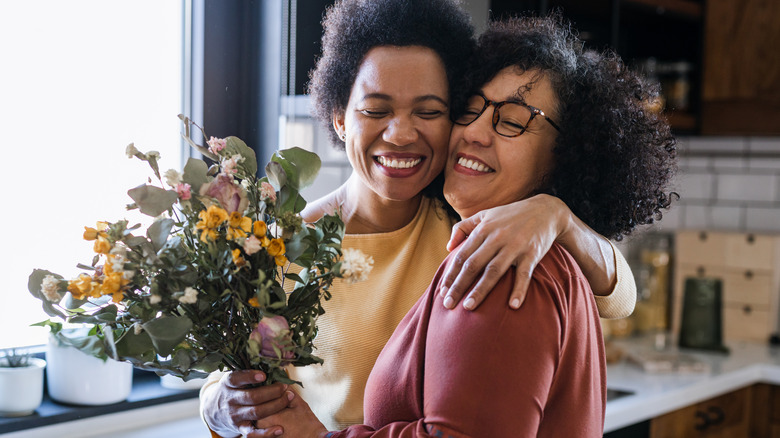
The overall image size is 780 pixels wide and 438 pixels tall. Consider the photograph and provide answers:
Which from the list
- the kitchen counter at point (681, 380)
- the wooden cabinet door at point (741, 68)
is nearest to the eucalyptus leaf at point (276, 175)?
the kitchen counter at point (681, 380)

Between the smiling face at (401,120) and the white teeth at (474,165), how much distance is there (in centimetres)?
6

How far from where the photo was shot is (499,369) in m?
0.78

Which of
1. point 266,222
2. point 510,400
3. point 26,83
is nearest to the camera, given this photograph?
point 510,400

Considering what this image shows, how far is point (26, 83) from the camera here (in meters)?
1.51

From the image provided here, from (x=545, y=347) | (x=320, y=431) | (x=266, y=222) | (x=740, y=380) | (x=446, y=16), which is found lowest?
(x=740, y=380)

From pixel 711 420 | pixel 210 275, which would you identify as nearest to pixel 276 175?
pixel 210 275

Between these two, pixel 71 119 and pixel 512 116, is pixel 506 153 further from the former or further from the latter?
pixel 71 119

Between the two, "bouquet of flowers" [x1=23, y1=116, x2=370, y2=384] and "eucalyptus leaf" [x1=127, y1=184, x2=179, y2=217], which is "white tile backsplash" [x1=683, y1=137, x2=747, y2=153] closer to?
"bouquet of flowers" [x1=23, y1=116, x2=370, y2=384]

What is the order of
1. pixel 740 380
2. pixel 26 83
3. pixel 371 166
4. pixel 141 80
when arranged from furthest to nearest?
pixel 740 380 → pixel 141 80 → pixel 26 83 → pixel 371 166

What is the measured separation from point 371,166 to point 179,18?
2.59 ft

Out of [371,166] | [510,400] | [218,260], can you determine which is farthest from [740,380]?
[218,260]

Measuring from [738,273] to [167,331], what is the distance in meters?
2.47

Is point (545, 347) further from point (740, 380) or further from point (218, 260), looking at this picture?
point (740, 380)

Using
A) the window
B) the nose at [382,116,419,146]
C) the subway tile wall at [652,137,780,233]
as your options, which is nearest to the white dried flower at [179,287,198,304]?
→ the nose at [382,116,419,146]
